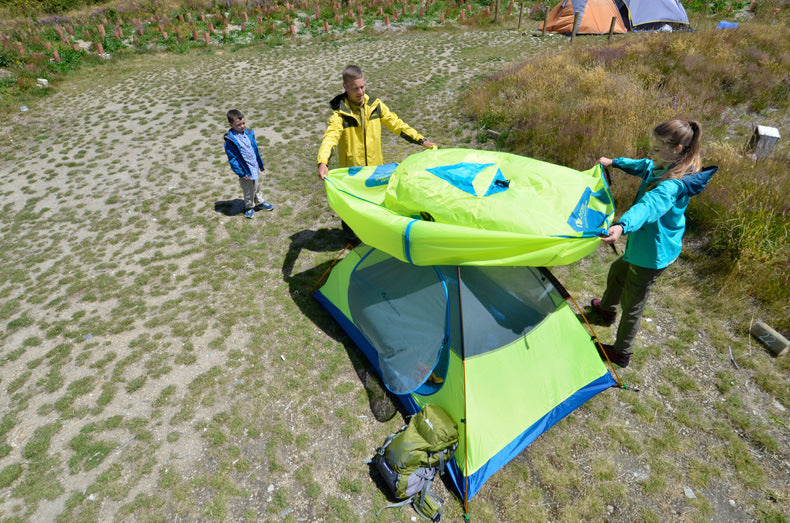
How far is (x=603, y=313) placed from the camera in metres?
4.89

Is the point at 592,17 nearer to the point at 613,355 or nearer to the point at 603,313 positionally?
the point at 603,313

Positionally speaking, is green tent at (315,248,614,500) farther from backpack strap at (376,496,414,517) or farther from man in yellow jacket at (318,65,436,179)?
man in yellow jacket at (318,65,436,179)

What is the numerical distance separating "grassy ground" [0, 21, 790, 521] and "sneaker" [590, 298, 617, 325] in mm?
A: 396

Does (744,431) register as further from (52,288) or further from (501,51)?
(501,51)

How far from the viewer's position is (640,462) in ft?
11.8

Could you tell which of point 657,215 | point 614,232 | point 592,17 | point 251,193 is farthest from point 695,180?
point 592,17

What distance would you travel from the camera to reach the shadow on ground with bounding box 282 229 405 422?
4.15 metres

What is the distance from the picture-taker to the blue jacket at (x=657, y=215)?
115 inches

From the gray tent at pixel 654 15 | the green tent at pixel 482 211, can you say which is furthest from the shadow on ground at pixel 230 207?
the gray tent at pixel 654 15

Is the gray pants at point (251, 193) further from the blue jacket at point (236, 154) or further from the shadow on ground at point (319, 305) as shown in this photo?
the shadow on ground at point (319, 305)

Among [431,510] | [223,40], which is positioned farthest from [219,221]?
[223,40]

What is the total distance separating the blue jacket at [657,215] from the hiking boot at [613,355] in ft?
3.89

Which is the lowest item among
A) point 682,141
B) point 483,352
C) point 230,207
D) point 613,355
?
point 613,355

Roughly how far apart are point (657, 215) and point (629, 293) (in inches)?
46.8
